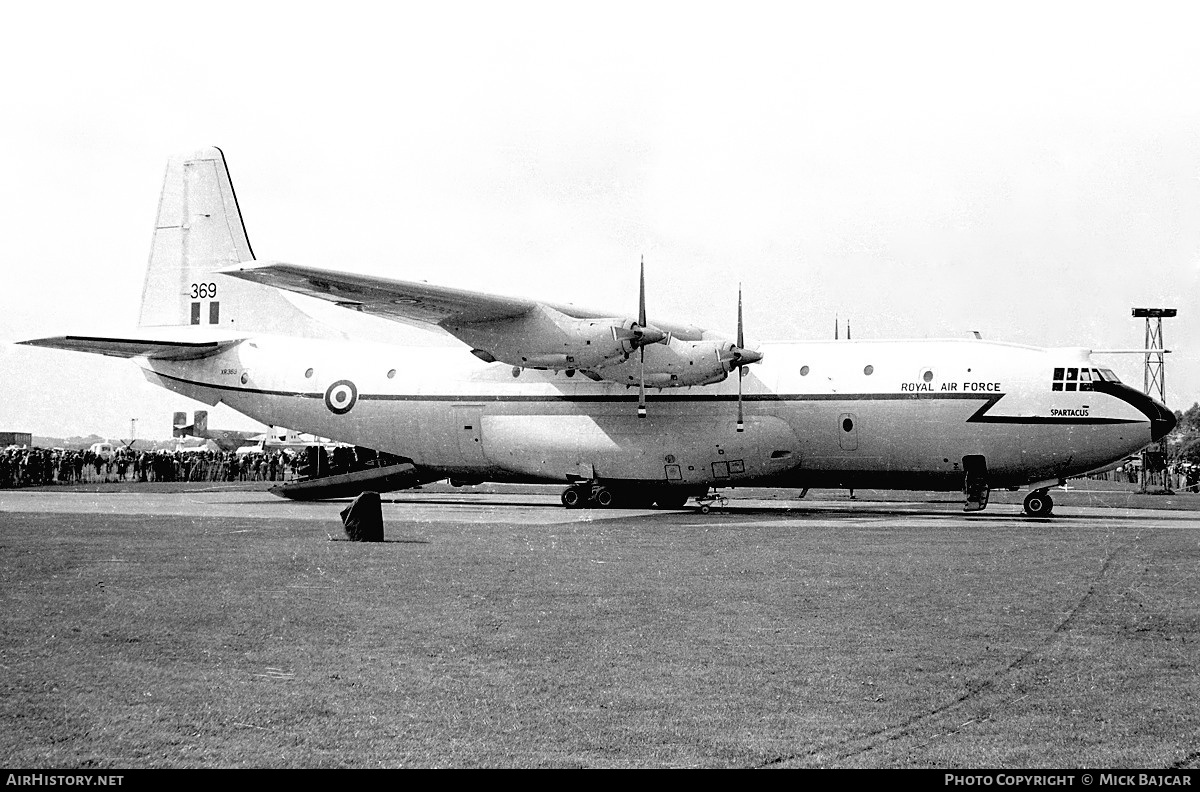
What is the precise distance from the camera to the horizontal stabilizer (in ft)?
97.6

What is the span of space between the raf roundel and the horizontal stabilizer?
347 centimetres

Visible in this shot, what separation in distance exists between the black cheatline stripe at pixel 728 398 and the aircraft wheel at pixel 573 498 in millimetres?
2356

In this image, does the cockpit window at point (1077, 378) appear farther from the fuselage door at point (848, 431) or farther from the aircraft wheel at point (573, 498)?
the aircraft wheel at point (573, 498)

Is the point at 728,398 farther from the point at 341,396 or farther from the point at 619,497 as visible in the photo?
the point at 341,396

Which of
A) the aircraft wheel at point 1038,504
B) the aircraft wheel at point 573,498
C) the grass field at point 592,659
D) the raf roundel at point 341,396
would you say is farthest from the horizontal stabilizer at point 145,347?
the aircraft wheel at point 1038,504

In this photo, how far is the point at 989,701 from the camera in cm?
670

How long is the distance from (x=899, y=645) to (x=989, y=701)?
178 cm

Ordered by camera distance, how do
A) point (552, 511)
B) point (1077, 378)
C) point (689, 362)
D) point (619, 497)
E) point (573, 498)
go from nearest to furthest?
point (1077, 378), point (689, 362), point (552, 511), point (573, 498), point (619, 497)

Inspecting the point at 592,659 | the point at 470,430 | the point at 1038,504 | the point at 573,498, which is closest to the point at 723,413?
the point at 573,498

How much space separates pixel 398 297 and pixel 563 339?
3.95 meters

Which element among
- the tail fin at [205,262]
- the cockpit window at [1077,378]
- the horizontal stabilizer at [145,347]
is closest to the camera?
the cockpit window at [1077,378]

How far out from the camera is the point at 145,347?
104ft

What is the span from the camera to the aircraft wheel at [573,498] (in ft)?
95.6

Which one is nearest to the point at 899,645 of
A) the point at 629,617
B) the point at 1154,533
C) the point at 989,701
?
the point at 989,701
